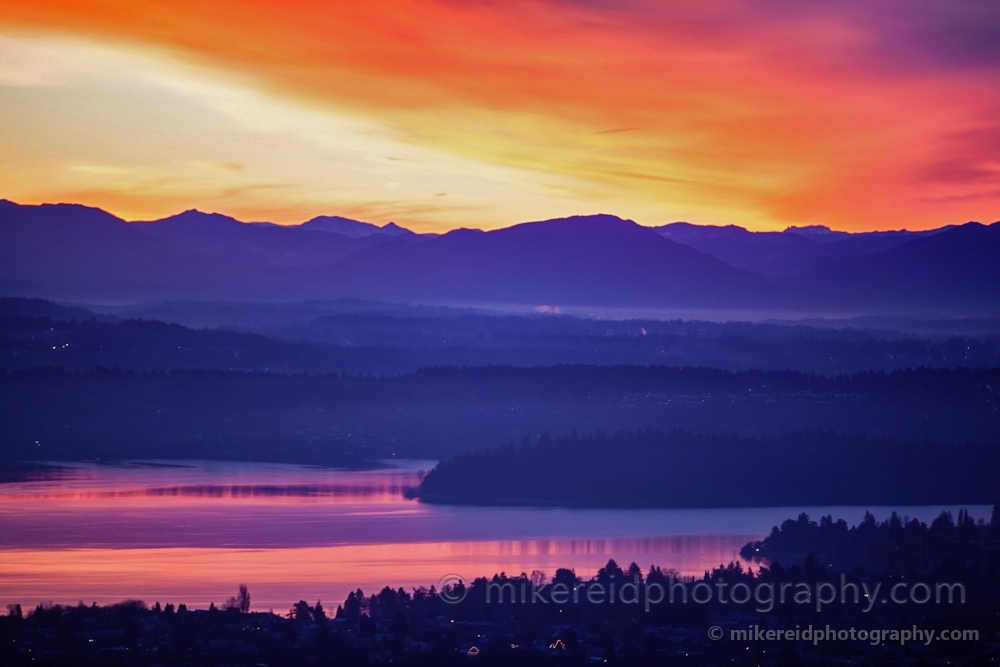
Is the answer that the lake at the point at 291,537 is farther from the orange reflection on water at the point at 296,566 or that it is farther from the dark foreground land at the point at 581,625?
the dark foreground land at the point at 581,625

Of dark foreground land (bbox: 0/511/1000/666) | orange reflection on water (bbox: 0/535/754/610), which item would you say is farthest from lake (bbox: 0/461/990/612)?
dark foreground land (bbox: 0/511/1000/666)

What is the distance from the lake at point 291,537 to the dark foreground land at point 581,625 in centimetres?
483

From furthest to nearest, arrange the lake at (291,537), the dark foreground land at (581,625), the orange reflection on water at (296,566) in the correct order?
1. the lake at (291,537)
2. the orange reflection on water at (296,566)
3. the dark foreground land at (581,625)

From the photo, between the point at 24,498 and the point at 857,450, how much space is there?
41.3m

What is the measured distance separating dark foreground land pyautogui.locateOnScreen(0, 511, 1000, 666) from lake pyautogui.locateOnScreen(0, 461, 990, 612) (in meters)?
4.83

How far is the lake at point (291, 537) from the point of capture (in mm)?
38406

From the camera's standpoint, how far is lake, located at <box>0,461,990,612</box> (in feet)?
126

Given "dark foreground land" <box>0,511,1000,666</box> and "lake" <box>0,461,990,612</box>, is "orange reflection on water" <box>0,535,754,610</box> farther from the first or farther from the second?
"dark foreground land" <box>0,511,1000,666</box>

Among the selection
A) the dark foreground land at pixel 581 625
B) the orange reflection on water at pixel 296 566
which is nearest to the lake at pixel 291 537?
the orange reflection on water at pixel 296 566

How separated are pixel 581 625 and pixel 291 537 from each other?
21.7 metres

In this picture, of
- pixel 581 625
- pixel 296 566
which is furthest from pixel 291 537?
pixel 581 625

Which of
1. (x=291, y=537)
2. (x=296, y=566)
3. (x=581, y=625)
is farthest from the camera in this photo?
(x=291, y=537)

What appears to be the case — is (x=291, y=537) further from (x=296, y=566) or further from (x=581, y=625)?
(x=581, y=625)

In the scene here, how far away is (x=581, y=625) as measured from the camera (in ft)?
96.8
